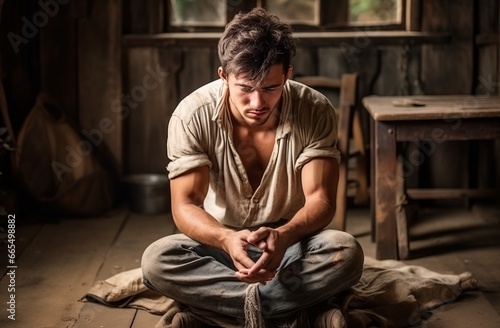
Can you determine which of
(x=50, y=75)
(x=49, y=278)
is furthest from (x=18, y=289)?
(x=50, y=75)

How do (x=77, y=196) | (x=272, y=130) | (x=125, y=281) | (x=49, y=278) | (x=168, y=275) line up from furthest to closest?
(x=77, y=196)
(x=49, y=278)
(x=125, y=281)
(x=272, y=130)
(x=168, y=275)

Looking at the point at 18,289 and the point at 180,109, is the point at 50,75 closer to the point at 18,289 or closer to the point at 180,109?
the point at 18,289

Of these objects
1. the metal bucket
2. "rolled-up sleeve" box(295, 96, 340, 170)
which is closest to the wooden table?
"rolled-up sleeve" box(295, 96, 340, 170)

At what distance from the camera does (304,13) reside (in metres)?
5.67

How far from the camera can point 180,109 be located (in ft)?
11.5

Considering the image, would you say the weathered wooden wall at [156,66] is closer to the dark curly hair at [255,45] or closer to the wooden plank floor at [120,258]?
the wooden plank floor at [120,258]

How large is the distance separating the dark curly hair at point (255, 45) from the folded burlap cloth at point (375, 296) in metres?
0.97

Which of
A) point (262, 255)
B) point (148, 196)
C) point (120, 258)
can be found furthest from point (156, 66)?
point (262, 255)

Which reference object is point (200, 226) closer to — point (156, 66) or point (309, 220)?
point (309, 220)

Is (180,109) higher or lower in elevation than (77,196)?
higher

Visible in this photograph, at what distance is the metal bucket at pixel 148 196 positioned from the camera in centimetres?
551

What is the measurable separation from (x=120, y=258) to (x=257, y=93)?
1676 mm

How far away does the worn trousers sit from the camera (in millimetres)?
3309

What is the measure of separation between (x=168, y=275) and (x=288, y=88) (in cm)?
89
